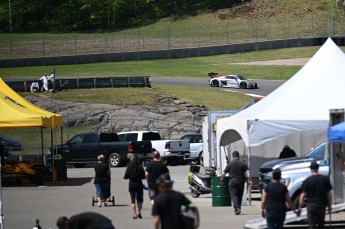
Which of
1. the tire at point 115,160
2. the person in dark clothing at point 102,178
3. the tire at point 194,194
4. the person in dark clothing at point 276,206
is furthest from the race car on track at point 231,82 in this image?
the person in dark clothing at point 276,206

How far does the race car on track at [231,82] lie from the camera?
68.5 m

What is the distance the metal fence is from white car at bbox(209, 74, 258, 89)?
18632mm

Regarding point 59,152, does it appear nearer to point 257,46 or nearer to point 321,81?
point 321,81

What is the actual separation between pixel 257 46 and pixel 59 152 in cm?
4619

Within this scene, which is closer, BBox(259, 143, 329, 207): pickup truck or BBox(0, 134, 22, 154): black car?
BBox(259, 143, 329, 207): pickup truck

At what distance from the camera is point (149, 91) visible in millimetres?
59750

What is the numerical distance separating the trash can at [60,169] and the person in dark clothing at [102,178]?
→ 1031 cm

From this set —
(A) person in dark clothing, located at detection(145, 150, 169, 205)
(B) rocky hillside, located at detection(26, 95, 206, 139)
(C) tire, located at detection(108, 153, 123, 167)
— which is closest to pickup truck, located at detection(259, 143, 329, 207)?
(A) person in dark clothing, located at detection(145, 150, 169, 205)

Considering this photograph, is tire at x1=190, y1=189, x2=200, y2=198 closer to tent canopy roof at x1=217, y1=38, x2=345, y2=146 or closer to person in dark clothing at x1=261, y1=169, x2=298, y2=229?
tent canopy roof at x1=217, y1=38, x2=345, y2=146

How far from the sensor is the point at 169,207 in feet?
45.3

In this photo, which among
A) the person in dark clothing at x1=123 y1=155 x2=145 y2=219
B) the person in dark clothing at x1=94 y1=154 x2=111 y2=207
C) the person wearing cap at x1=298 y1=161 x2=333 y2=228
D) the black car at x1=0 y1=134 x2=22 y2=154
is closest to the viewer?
the person wearing cap at x1=298 y1=161 x2=333 y2=228

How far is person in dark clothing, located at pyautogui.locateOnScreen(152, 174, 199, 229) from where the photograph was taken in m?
13.8

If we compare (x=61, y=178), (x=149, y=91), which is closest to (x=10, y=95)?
(x=61, y=178)

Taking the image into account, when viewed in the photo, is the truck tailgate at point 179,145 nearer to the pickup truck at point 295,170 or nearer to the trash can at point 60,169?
the trash can at point 60,169
